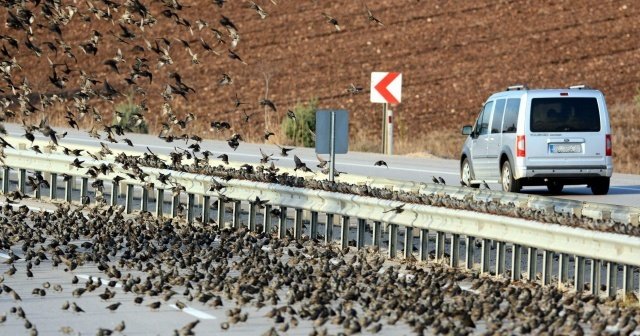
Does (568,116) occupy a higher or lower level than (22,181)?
higher

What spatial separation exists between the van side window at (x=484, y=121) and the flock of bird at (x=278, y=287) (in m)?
8.94

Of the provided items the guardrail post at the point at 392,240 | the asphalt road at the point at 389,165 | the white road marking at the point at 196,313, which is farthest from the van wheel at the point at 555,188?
the white road marking at the point at 196,313

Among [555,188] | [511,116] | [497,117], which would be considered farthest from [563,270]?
[555,188]

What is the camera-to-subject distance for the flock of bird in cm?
1207

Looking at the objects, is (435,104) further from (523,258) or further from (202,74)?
(523,258)

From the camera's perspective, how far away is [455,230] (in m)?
16.0

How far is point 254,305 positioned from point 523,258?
5.65 m

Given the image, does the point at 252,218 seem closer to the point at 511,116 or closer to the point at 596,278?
the point at 596,278

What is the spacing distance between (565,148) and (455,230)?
34.8 feet

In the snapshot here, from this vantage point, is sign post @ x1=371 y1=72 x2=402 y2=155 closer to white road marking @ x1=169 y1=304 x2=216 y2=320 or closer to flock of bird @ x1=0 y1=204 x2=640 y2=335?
flock of bird @ x1=0 y1=204 x2=640 y2=335

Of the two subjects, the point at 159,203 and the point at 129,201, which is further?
the point at 129,201

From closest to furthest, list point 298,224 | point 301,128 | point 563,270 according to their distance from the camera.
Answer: point 563,270
point 298,224
point 301,128

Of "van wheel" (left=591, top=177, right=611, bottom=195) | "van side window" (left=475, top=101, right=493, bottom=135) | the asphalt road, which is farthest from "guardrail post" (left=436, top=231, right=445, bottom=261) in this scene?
"van side window" (left=475, top=101, right=493, bottom=135)

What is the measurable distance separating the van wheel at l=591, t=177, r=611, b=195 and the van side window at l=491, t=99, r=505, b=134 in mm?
1762
